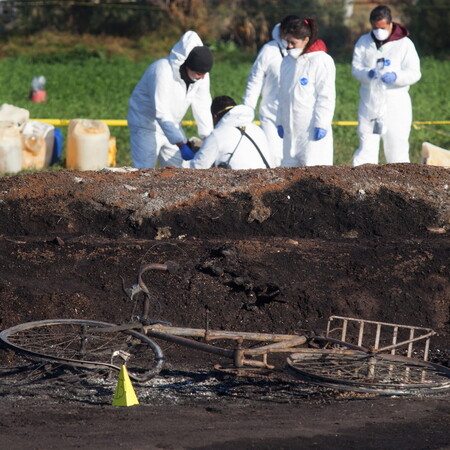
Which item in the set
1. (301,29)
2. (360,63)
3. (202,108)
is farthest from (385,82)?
(202,108)

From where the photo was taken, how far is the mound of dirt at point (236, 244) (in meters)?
7.34

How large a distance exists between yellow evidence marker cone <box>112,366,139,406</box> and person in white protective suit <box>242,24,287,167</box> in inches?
252

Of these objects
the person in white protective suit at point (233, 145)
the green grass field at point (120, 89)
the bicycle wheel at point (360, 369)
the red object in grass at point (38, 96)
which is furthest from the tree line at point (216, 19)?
the bicycle wheel at point (360, 369)

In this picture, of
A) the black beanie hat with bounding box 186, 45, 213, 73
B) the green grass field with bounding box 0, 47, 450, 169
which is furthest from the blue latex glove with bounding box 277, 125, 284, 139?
the green grass field with bounding box 0, 47, 450, 169

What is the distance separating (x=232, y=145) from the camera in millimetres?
9805

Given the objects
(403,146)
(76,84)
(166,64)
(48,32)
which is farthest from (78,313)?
(48,32)

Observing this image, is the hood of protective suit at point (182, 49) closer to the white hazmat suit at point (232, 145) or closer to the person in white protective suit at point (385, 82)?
the white hazmat suit at point (232, 145)

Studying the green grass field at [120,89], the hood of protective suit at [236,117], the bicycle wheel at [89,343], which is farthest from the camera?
the green grass field at [120,89]

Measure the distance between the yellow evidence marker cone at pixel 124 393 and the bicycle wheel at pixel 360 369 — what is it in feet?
3.19

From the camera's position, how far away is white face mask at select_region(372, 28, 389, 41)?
39.1 ft

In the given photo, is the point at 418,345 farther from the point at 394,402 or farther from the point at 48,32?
the point at 48,32

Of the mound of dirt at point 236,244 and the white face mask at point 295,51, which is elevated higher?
the white face mask at point 295,51

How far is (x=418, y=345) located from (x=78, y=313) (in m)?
2.65

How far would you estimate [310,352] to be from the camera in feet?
19.1
